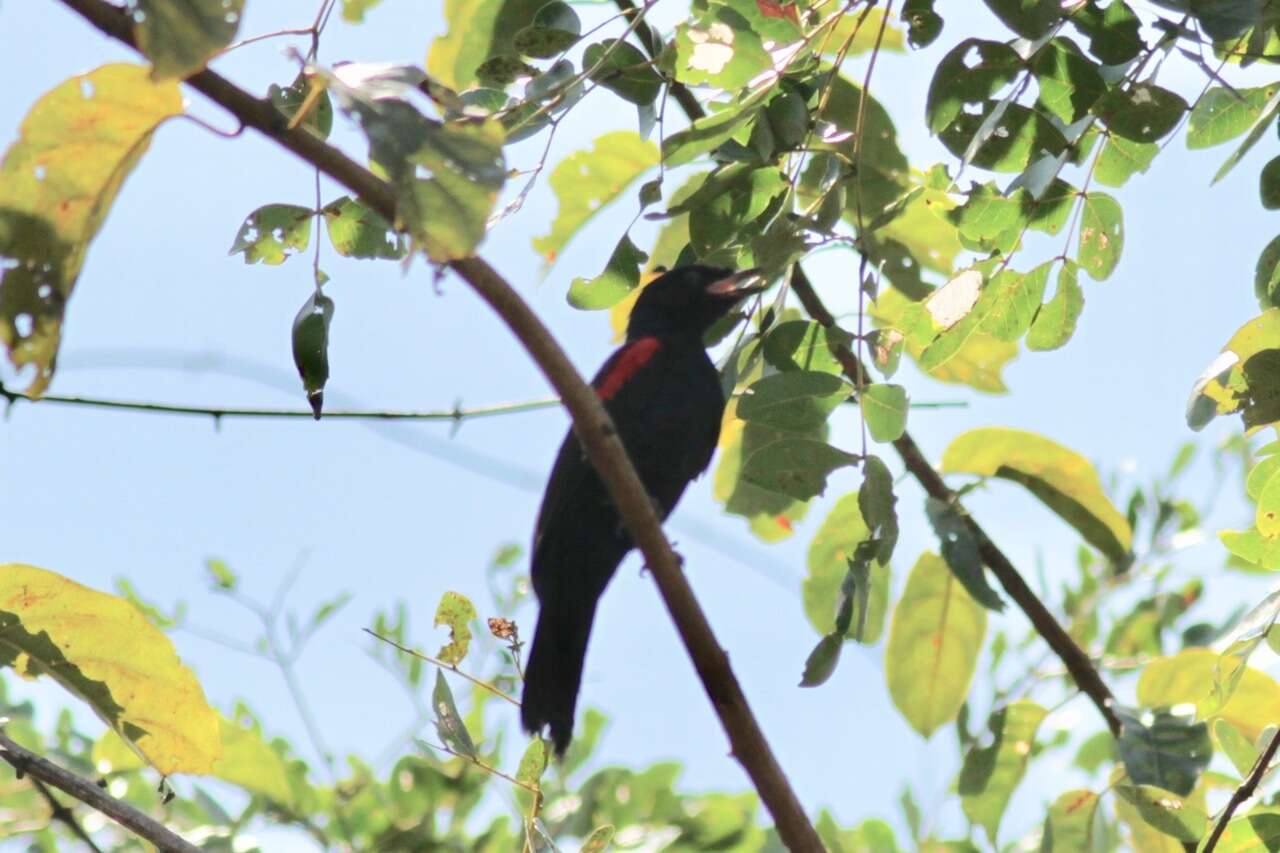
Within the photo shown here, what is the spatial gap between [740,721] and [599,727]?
405 cm

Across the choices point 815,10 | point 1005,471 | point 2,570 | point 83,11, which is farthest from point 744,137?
point 2,570

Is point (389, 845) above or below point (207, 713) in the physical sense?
above

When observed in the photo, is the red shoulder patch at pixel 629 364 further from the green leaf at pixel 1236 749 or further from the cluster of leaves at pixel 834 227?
the green leaf at pixel 1236 749

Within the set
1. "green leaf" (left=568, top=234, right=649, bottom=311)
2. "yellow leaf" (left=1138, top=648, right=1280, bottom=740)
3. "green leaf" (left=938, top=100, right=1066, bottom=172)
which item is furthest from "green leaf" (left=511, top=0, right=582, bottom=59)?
"yellow leaf" (left=1138, top=648, right=1280, bottom=740)

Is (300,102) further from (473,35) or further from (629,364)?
(629,364)

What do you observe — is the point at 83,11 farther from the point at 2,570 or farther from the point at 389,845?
the point at 389,845

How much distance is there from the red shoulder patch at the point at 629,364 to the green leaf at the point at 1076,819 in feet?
5.36

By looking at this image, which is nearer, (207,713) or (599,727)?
(207,713)

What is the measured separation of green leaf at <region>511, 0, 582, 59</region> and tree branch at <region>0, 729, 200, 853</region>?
158cm

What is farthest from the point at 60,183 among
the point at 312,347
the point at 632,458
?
the point at 632,458

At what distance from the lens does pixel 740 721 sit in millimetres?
2150

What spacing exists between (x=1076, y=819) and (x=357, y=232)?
2.10m

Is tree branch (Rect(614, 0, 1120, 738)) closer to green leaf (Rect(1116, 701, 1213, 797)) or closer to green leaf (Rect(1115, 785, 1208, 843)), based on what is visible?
green leaf (Rect(1116, 701, 1213, 797))

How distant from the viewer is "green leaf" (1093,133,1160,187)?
110 inches
